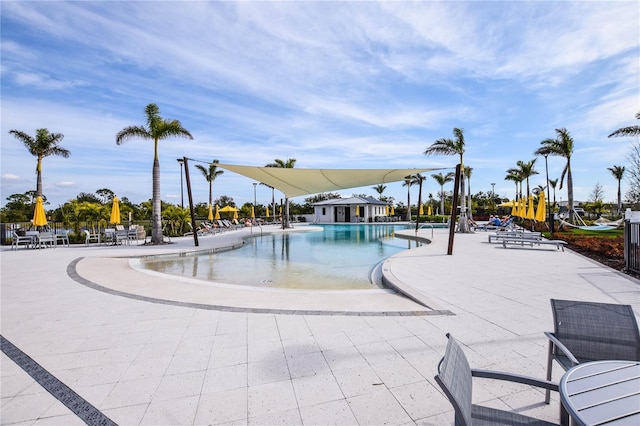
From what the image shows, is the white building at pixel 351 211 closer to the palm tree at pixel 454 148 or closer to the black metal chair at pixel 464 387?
the palm tree at pixel 454 148

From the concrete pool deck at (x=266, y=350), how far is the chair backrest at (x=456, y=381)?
71 cm

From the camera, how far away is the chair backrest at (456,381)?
1.05m

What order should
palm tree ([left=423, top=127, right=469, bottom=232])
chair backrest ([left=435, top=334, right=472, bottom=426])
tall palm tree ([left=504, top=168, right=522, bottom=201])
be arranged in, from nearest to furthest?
chair backrest ([left=435, top=334, right=472, bottom=426]) < palm tree ([left=423, top=127, right=469, bottom=232]) < tall palm tree ([left=504, top=168, right=522, bottom=201])

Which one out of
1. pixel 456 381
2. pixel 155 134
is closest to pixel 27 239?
pixel 155 134

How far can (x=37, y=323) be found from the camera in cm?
355

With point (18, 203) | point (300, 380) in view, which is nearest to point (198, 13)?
point (300, 380)

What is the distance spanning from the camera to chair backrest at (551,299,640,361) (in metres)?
A: 1.80

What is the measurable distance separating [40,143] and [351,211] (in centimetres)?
2534

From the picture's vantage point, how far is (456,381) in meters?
1.21

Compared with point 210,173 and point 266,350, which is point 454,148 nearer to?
point 266,350

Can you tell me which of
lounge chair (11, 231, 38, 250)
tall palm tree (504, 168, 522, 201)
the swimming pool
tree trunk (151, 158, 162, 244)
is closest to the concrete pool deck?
the swimming pool

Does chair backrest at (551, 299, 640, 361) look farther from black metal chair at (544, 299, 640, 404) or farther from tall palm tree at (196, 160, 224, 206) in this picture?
tall palm tree at (196, 160, 224, 206)

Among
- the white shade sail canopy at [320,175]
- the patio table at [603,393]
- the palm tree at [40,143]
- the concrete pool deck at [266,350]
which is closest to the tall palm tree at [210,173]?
the palm tree at [40,143]

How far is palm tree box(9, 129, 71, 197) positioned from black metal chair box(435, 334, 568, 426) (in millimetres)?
19137
